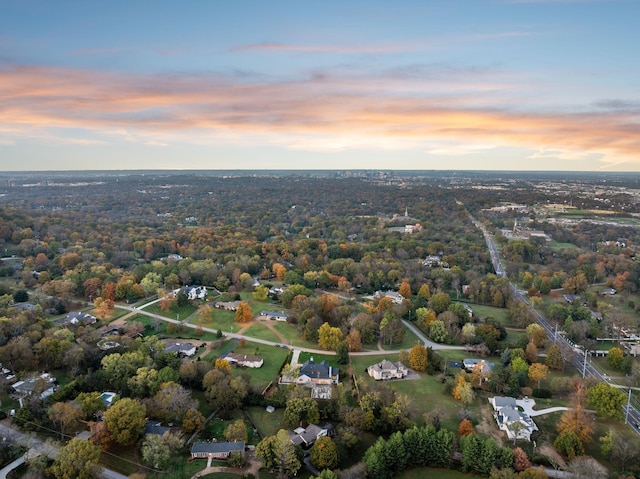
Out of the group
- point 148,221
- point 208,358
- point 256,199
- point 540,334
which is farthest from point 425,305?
point 256,199

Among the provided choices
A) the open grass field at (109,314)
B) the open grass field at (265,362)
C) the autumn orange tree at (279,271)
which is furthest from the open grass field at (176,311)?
the autumn orange tree at (279,271)

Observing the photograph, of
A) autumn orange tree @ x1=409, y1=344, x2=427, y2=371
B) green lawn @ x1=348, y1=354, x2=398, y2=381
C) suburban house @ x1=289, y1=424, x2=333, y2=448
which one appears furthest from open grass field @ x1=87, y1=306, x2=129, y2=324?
autumn orange tree @ x1=409, y1=344, x2=427, y2=371

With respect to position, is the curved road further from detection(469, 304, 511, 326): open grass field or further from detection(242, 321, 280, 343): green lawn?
detection(469, 304, 511, 326): open grass field

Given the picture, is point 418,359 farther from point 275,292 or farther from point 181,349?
point 275,292

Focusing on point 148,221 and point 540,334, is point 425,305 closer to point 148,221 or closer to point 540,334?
point 540,334

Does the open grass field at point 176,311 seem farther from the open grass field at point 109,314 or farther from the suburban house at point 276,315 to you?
the suburban house at point 276,315
